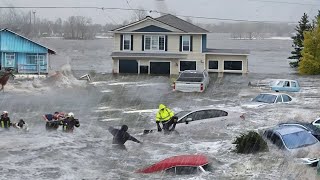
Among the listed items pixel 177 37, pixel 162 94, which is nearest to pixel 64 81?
pixel 162 94

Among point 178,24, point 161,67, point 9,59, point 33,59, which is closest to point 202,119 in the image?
point 161,67

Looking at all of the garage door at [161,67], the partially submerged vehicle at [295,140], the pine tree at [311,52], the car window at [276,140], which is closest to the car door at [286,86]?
the garage door at [161,67]

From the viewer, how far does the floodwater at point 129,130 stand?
1369 centimetres

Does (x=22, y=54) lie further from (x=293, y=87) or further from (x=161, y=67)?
(x=293, y=87)

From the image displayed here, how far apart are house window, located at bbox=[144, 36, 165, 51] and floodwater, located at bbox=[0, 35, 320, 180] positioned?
939 centimetres

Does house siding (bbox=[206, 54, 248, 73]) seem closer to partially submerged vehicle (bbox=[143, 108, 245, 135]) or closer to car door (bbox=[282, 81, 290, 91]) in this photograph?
car door (bbox=[282, 81, 290, 91])

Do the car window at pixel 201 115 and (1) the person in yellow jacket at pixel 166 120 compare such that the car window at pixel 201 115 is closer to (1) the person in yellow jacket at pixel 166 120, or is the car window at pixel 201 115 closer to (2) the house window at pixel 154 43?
(1) the person in yellow jacket at pixel 166 120

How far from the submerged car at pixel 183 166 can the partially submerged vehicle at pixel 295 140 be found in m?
2.89

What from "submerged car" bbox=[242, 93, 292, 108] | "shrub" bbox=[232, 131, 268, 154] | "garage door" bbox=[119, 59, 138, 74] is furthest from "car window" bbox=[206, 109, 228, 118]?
"garage door" bbox=[119, 59, 138, 74]

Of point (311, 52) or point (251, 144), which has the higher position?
point (311, 52)

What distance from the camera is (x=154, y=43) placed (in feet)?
154

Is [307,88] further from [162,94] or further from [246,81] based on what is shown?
[162,94]

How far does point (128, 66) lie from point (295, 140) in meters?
32.7

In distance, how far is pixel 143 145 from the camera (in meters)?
17.4
